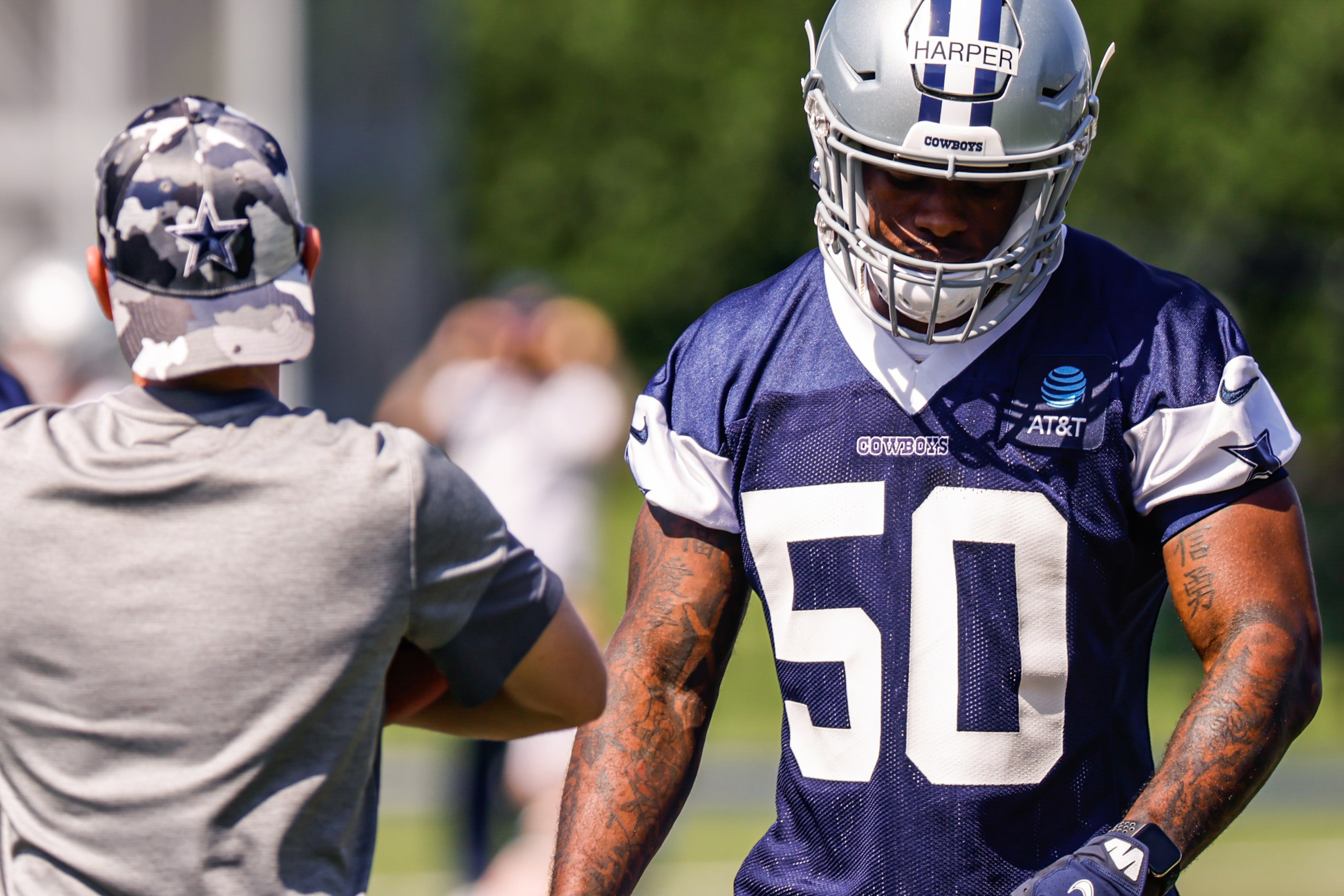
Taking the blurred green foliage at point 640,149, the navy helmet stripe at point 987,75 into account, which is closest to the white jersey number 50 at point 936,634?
the navy helmet stripe at point 987,75

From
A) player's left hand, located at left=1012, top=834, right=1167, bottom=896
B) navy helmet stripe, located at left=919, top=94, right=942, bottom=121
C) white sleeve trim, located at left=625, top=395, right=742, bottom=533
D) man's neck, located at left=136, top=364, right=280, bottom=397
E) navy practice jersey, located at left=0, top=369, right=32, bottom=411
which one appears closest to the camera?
man's neck, located at left=136, top=364, right=280, bottom=397

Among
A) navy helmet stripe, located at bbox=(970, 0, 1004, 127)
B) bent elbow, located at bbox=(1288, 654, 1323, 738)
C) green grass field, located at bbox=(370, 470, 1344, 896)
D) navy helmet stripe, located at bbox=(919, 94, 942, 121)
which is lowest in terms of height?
green grass field, located at bbox=(370, 470, 1344, 896)

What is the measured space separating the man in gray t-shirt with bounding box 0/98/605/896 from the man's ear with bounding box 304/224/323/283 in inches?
3.9

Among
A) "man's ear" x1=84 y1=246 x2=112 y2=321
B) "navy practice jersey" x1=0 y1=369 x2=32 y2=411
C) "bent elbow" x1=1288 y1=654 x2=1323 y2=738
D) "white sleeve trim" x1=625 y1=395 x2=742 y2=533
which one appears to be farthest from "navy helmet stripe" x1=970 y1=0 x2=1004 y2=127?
"navy practice jersey" x1=0 y1=369 x2=32 y2=411

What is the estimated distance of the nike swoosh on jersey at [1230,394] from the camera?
8.43ft

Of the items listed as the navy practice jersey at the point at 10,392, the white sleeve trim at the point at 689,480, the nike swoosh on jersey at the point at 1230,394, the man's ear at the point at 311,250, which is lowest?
the navy practice jersey at the point at 10,392

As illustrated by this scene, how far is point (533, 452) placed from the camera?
7359mm

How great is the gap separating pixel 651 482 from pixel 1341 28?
2553 cm

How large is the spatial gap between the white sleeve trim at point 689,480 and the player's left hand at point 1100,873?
28.3 inches

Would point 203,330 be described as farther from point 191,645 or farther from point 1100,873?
point 1100,873

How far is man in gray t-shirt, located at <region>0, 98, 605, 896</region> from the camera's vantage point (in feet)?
6.74

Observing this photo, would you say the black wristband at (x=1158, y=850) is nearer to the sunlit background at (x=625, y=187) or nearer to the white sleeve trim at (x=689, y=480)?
the white sleeve trim at (x=689, y=480)

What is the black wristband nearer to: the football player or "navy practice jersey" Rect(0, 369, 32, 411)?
the football player

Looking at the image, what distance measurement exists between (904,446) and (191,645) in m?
1.09
